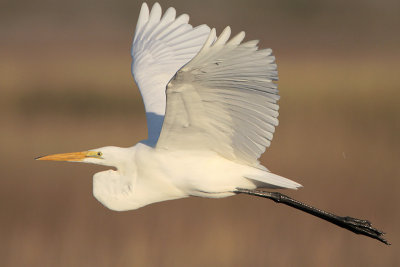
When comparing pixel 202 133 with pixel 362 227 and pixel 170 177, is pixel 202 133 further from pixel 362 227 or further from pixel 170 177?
pixel 362 227

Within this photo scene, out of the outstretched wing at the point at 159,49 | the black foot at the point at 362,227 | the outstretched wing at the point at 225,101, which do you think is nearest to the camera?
the outstretched wing at the point at 225,101

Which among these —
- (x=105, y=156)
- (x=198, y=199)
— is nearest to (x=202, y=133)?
(x=105, y=156)

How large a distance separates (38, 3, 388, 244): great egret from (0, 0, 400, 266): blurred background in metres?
1.93

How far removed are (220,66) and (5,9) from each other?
1913cm

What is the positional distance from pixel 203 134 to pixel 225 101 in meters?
Answer: 0.40

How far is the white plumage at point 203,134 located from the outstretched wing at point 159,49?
12 mm

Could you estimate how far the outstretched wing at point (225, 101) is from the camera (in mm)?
4527

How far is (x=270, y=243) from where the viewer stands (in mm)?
7742

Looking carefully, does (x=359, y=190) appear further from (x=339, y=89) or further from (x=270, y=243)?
(x=339, y=89)

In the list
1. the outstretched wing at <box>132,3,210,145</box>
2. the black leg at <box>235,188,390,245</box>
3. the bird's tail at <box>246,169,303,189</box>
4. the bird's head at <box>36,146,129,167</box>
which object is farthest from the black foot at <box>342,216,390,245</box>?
the bird's head at <box>36,146,129,167</box>

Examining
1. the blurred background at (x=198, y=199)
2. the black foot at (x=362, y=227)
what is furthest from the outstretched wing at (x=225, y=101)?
the blurred background at (x=198, y=199)

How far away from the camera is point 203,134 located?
5156 millimetres

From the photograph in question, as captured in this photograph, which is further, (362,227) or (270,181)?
(362,227)

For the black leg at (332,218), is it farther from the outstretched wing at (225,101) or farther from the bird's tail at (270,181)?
the outstretched wing at (225,101)
